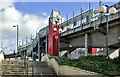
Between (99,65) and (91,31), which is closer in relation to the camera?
(99,65)

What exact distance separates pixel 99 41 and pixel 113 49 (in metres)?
6.06

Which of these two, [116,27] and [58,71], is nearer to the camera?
[58,71]

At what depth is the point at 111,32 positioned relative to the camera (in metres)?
19.2

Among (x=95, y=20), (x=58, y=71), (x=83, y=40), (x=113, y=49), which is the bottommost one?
(x=58, y=71)

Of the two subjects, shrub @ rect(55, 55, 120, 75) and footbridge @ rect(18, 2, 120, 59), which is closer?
shrub @ rect(55, 55, 120, 75)

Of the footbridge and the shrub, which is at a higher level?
the footbridge

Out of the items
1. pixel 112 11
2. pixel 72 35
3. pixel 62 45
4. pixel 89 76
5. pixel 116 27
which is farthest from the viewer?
pixel 62 45

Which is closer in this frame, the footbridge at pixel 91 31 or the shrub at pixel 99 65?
the shrub at pixel 99 65

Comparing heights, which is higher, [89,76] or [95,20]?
[95,20]

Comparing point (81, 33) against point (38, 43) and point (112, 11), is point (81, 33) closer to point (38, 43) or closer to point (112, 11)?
point (38, 43)

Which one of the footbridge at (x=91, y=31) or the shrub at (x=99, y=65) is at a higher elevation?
the footbridge at (x=91, y=31)

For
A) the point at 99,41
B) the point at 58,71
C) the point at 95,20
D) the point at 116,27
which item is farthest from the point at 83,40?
the point at 58,71

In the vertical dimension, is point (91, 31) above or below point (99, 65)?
above

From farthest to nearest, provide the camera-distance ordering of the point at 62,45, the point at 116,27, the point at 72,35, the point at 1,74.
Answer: the point at 62,45
the point at 72,35
the point at 116,27
the point at 1,74
